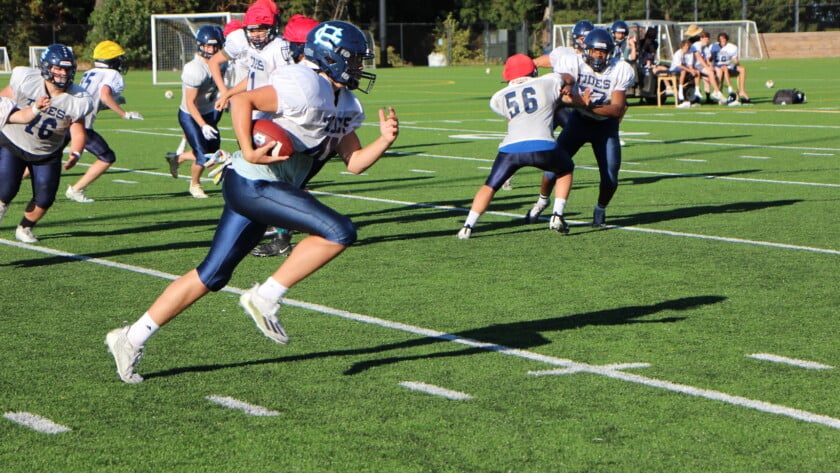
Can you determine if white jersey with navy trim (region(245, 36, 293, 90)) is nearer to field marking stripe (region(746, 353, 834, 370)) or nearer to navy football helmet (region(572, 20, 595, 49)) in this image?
navy football helmet (region(572, 20, 595, 49))

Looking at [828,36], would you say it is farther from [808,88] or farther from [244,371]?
[244,371]

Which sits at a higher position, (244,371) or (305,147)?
(305,147)

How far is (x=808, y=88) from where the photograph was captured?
3378cm

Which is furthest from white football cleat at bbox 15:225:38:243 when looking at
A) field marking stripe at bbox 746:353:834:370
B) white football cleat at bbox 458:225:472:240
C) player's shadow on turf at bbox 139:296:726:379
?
field marking stripe at bbox 746:353:834:370

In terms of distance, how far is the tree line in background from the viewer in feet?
182

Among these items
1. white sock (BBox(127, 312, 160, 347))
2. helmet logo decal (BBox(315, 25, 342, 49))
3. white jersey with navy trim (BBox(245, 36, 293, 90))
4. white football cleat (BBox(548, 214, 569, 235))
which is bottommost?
white football cleat (BBox(548, 214, 569, 235))

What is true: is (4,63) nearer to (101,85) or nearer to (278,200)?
(101,85)

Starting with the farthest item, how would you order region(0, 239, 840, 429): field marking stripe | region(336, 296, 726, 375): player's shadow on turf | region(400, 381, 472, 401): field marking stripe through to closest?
1. region(336, 296, 726, 375): player's shadow on turf
2. region(400, 381, 472, 401): field marking stripe
3. region(0, 239, 840, 429): field marking stripe

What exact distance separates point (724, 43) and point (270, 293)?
25.2 metres

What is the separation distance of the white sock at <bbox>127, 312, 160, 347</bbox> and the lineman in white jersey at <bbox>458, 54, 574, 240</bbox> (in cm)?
500

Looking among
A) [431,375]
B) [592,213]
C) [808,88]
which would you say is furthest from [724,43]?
[431,375]

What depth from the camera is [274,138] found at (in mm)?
Answer: 5672

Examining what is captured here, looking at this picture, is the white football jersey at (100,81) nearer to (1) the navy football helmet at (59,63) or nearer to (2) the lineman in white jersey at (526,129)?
(1) the navy football helmet at (59,63)

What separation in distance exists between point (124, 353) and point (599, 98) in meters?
6.06
